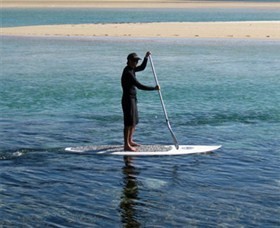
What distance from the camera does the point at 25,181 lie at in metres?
12.2

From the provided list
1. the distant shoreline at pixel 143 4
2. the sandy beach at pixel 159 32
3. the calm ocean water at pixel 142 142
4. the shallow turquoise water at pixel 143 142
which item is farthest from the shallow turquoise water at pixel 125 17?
the calm ocean water at pixel 142 142

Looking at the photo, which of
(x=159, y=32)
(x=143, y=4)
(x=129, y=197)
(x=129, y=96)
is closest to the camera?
(x=129, y=197)

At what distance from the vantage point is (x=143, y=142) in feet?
51.2

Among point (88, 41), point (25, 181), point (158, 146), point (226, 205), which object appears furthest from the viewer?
point (88, 41)

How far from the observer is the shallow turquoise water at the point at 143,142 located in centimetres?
1060

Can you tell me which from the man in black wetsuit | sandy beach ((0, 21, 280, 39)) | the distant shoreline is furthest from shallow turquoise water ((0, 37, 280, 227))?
the distant shoreline

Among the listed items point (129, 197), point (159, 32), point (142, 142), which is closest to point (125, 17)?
point (159, 32)

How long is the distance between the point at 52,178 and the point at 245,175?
341 cm

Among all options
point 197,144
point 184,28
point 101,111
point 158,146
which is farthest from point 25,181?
point 184,28

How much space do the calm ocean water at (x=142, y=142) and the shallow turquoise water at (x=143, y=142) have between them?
20mm

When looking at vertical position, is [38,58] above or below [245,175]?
below

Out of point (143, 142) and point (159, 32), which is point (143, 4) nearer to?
point (159, 32)

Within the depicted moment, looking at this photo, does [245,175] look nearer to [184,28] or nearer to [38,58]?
[38,58]

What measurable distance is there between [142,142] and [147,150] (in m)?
1.27
